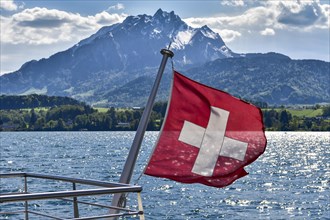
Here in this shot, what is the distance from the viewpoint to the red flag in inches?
352

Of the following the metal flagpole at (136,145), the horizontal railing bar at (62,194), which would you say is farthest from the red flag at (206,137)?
the horizontal railing bar at (62,194)

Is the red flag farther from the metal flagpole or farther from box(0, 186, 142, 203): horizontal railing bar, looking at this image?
box(0, 186, 142, 203): horizontal railing bar

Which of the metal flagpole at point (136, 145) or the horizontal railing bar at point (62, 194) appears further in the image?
the metal flagpole at point (136, 145)

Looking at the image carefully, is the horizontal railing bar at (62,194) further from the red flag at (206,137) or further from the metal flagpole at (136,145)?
the red flag at (206,137)

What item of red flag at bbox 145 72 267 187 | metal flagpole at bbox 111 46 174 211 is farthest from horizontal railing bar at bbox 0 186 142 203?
red flag at bbox 145 72 267 187

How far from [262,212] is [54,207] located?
61.3ft

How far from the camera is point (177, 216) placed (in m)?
52.5

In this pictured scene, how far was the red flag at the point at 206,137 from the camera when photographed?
8.95 m

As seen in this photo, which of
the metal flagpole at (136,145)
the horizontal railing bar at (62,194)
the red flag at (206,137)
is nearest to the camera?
the horizontal railing bar at (62,194)

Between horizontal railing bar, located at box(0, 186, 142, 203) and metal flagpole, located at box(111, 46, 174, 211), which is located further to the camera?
metal flagpole, located at box(111, 46, 174, 211)

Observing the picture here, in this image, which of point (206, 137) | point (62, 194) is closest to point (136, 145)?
point (206, 137)

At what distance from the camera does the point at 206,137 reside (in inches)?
359

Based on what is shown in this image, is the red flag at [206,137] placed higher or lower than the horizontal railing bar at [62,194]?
higher

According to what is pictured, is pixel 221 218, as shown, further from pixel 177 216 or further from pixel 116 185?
pixel 116 185
